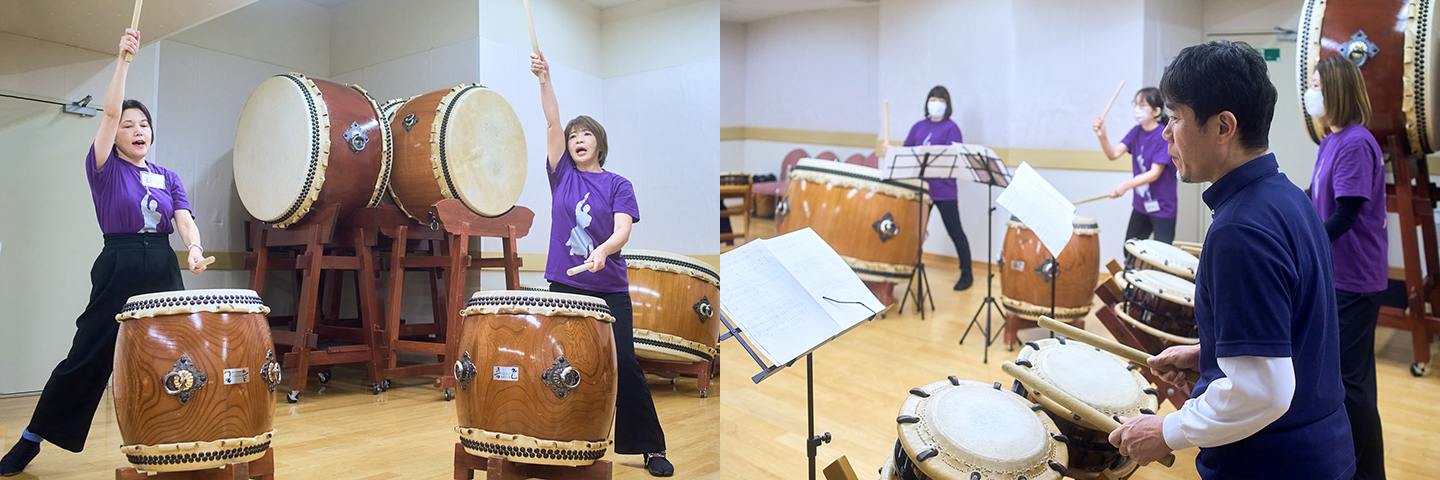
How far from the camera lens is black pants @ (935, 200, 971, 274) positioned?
5.48 m

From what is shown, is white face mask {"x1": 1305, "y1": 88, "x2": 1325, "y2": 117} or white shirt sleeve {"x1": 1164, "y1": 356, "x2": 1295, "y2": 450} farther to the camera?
white face mask {"x1": 1305, "y1": 88, "x2": 1325, "y2": 117}

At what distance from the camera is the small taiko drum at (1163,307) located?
8.71 ft

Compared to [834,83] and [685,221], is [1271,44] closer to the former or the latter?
[834,83]

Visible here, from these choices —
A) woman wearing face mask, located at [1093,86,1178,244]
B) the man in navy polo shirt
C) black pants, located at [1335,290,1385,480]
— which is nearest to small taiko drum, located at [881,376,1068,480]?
the man in navy polo shirt

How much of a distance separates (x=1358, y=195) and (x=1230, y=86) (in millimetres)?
1755

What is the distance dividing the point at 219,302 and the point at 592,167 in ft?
3.03

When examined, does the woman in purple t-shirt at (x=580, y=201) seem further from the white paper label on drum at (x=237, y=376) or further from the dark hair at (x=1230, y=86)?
the dark hair at (x=1230, y=86)

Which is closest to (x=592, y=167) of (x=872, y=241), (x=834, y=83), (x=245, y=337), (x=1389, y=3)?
(x=245, y=337)

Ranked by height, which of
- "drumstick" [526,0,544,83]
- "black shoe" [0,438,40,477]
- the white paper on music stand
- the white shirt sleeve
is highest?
"drumstick" [526,0,544,83]

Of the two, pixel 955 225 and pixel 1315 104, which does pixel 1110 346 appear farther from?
pixel 955 225

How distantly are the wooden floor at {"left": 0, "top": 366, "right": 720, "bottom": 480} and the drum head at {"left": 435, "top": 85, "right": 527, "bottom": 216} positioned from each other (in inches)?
25.1

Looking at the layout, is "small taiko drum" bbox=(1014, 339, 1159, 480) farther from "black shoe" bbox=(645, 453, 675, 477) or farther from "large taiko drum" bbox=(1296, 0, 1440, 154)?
"large taiko drum" bbox=(1296, 0, 1440, 154)

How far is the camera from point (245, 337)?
75.6 inches

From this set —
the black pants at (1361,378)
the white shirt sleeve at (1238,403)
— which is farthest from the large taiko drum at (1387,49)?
the white shirt sleeve at (1238,403)
